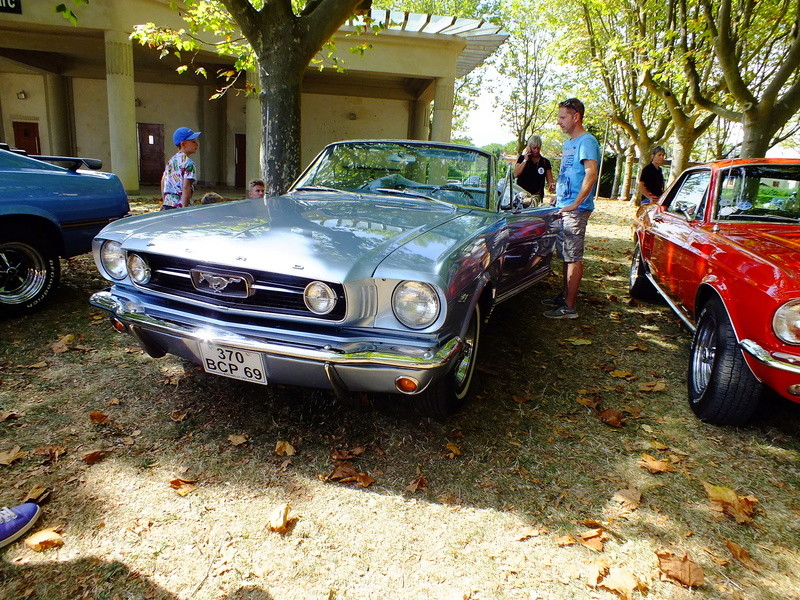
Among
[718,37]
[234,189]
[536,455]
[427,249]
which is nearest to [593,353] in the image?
[536,455]

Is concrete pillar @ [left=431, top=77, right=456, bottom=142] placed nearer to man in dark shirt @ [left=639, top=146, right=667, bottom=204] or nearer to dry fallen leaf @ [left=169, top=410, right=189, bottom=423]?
man in dark shirt @ [left=639, top=146, right=667, bottom=204]

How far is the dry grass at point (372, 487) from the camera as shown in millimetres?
1972

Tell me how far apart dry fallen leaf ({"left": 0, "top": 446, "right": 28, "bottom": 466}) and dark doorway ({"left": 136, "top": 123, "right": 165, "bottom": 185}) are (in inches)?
677

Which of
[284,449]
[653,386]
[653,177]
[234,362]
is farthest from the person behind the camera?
[653,177]

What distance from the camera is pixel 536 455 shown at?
2.80 meters

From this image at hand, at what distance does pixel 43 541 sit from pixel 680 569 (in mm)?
2418

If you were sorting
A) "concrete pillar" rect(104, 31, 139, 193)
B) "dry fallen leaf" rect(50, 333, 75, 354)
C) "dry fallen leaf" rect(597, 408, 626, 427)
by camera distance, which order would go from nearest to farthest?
"dry fallen leaf" rect(597, 408, 626, 427) → "dry fallen leaf" rect(50, 333, 75, 354) → "concrete pillar" rect(104, 31, 139, 193)

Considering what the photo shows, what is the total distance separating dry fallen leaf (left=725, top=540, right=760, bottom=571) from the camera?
211 centimetres

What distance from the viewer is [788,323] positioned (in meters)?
2.50

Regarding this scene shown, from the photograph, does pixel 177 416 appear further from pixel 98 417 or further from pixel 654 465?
pixel 654 465

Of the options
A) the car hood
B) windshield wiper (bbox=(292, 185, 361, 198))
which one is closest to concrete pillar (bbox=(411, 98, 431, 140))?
windshield wiper (bbox=(292, 185, 361, 198))

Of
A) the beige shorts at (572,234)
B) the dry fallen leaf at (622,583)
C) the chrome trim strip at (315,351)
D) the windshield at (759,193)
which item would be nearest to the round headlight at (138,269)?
the chrome trim strip at (315,351)

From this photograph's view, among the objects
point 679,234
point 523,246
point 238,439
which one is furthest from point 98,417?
point 679,234

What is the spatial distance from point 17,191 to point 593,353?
458 cm
